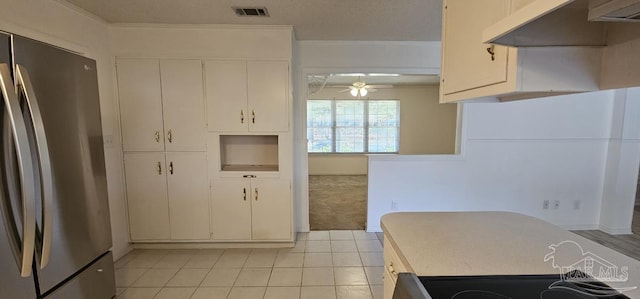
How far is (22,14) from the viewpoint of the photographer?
79.7 inches

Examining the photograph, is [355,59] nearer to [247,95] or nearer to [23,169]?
[247,95]

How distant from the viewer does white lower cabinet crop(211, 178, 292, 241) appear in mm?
3084

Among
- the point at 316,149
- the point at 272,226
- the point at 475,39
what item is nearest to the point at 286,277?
the point at 272,226

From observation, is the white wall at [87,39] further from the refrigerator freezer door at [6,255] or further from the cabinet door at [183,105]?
the refrigerator freezer door at [6,255]

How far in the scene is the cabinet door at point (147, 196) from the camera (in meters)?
3.01

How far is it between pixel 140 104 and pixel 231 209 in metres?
1.45

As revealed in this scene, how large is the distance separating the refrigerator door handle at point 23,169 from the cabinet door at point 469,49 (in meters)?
1.69

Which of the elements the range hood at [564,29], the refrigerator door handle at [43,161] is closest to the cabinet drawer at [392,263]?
the range hood at [564,29]

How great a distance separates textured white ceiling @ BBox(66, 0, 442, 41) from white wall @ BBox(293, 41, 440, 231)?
0.29 meters

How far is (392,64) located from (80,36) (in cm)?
319

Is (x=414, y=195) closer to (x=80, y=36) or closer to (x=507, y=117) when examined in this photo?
(x=507, y=117)

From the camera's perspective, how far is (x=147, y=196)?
3.05 meters

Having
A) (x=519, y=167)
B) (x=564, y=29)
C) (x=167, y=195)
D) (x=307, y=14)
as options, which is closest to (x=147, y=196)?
(x=167, y=195)

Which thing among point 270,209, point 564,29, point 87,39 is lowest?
point 270,209
